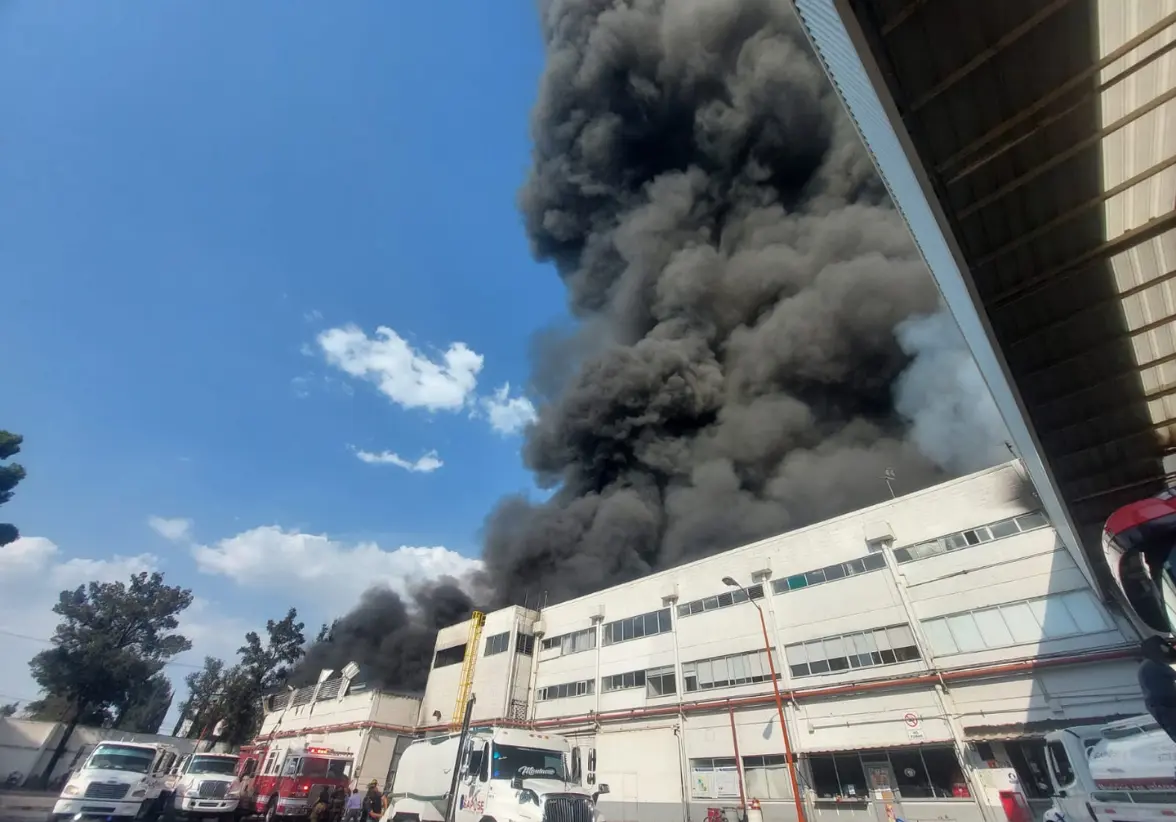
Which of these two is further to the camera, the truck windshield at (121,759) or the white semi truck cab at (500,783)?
the truck windshield at (121,759)

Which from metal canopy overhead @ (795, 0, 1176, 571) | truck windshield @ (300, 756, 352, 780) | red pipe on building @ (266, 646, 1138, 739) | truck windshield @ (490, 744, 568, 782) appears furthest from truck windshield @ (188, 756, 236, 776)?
metal canopy overhead @ (795, 0, 1176, 571)

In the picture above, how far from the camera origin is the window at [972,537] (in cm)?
1559

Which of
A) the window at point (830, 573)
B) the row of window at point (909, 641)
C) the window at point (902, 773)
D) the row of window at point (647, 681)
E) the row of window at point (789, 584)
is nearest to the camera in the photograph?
the row of window at point (909, 641)

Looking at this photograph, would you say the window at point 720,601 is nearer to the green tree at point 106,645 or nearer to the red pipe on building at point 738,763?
the red pipe on building at point 738,763

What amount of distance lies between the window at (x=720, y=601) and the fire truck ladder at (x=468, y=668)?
14.0 meters

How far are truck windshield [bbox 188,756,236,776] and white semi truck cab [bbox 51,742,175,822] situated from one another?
1.57m

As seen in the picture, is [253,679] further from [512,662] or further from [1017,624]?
[1017,624]

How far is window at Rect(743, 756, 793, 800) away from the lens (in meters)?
16.9

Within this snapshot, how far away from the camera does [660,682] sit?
21.9 metres

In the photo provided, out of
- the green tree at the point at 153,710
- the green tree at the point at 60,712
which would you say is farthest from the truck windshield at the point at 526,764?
the green tree at the point at 153,710

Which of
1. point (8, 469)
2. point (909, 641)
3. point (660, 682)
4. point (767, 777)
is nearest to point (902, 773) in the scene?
point (909, 641)

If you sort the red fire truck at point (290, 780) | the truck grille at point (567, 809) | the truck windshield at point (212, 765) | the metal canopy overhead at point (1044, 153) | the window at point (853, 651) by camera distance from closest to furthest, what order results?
the metal canopy overhead at point (1044, 153)
the truck grille at point (567, 809)
the truck windshield at point (212, 765)
the red fire truck at point (290, 780)
the window at point (853, 651)

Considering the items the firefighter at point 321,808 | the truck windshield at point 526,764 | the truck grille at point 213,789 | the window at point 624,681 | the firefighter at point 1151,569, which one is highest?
the window at point 624,681

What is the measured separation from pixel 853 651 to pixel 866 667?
59 centimetres
